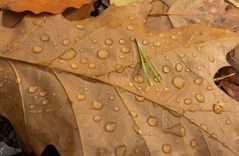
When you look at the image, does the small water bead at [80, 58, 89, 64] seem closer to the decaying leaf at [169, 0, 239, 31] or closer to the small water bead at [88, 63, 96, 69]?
the small water bead at [88, 63, 96, 69]

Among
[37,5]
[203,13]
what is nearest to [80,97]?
[37,5]

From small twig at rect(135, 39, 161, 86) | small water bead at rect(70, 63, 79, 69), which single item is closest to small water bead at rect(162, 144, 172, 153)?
small twig at rect(135, 39, 161, 86)

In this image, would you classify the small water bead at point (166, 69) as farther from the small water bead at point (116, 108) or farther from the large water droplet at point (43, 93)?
the large water droplet at point (43, 93)

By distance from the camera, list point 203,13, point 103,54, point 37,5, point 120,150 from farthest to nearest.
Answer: point 203,13, point 37,5, point 103,54, point 120,150

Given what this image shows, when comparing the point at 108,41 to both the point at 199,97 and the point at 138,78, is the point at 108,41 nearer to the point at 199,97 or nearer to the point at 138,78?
the point at 138,78

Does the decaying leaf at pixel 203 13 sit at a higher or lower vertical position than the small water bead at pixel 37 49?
higher

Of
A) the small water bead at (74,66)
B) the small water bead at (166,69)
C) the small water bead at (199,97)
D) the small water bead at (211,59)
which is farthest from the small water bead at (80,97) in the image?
the small water bead at (211,59)
